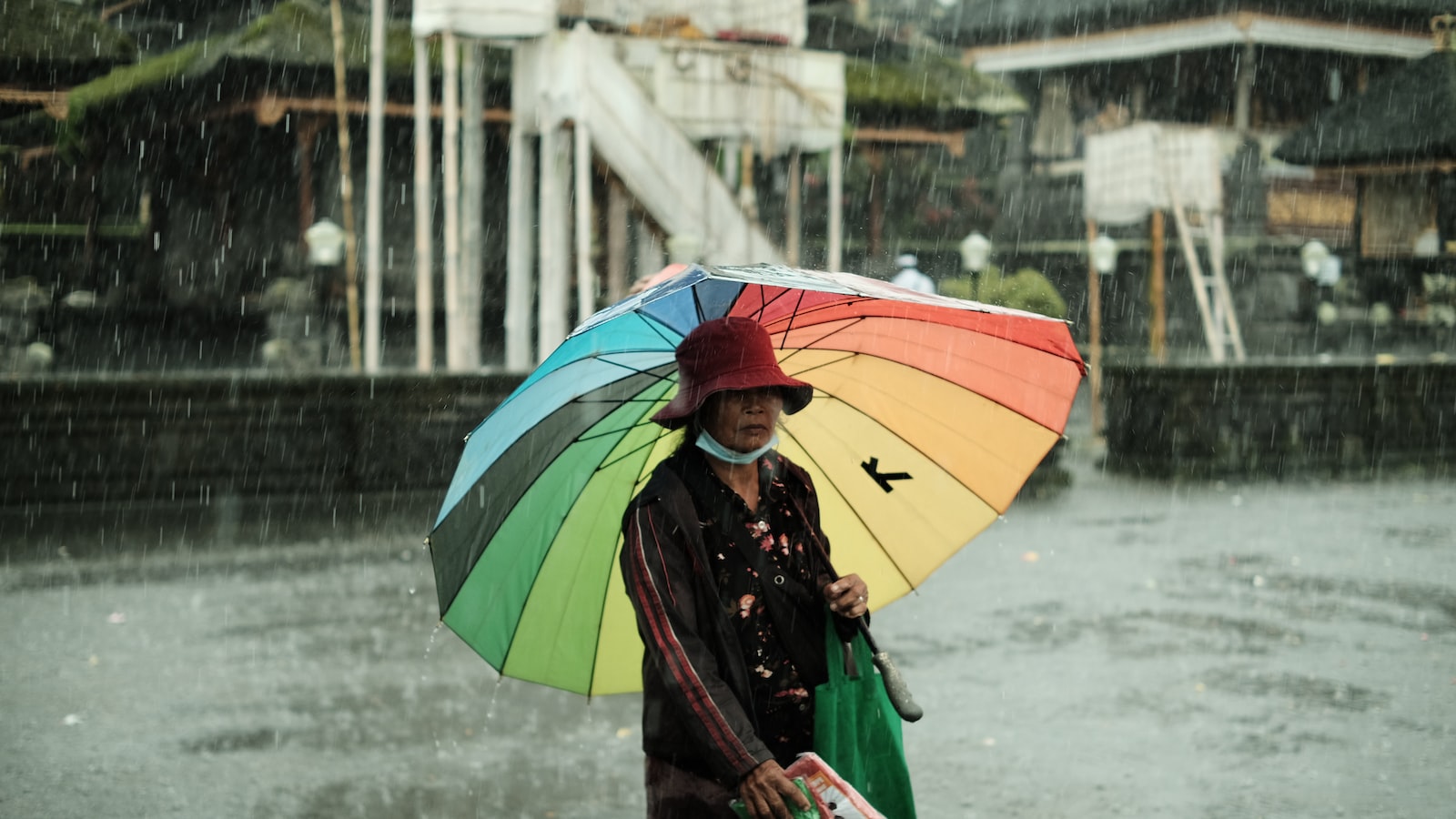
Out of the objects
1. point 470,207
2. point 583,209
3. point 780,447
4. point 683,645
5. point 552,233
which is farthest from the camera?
point 470,207

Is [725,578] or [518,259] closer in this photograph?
[725,578]

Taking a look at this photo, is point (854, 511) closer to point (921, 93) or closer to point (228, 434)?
point (228, 434)

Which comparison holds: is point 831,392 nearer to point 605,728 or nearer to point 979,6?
point 605,728

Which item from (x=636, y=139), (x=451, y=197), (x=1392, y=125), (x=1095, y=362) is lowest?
(x=1095, y=362)

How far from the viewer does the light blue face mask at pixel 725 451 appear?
2.91m

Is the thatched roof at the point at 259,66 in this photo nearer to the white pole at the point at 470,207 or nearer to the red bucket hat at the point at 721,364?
the white pole at the point at 470,207

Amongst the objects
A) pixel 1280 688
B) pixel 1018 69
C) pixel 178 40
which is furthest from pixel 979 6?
pixel 1280 688


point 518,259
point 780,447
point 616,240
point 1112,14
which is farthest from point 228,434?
point 1112,14

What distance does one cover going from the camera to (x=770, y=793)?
266 centimetres

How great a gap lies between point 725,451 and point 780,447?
0.59 m

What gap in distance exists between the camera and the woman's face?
2910 mm

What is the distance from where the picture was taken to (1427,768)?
579cm

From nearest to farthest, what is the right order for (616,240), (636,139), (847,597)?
(847,597)
(636,139)
(616,240)

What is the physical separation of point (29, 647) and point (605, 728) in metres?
3.25
